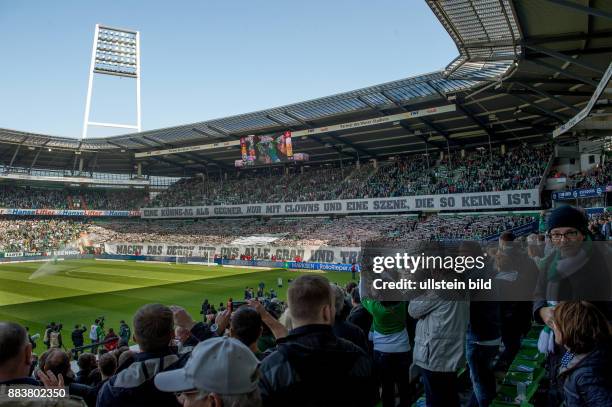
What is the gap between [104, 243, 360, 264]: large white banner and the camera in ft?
113

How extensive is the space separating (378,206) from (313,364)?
132ft

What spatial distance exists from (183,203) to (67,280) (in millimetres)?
28879

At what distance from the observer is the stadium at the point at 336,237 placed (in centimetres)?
250

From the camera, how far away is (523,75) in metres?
18.5

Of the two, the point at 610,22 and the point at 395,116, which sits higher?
the point at 395,116

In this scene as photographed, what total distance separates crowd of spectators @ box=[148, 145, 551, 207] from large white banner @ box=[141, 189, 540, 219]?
69 cm

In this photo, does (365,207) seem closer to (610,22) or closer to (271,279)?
(271,279)

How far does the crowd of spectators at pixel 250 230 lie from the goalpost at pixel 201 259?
210cm

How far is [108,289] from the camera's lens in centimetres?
2697

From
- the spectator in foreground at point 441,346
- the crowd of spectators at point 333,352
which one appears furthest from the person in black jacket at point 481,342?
the spectator in foreground at point 441,346

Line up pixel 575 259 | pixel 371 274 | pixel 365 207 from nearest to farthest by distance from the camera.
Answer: pixel 575 259
pixel 371 274
pixel 365 207

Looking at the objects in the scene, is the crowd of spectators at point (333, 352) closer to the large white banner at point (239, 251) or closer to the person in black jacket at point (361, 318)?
the person in black jacket at point (361, 318)

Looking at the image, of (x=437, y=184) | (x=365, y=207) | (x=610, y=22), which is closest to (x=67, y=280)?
(x=365, y=207)

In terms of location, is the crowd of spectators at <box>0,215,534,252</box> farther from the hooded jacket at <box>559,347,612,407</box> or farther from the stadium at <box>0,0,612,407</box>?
the hooded jacket at <box>559,347,612,407</box>
